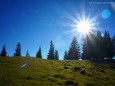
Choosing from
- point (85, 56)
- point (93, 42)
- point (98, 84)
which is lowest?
point (98, 84)

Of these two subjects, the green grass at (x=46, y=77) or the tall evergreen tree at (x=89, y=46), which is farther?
the tall evergreen tree at (x=89, y=46)

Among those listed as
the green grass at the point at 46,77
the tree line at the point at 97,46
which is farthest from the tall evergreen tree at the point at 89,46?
the green grass at the point at 46,77

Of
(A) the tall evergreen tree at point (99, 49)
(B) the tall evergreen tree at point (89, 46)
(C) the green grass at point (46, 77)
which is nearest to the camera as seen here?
(C) the green grass at point (46, 77)

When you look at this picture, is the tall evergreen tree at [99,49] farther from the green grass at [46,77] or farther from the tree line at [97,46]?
the green grass at [46,77]

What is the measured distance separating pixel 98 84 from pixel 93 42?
200 feet

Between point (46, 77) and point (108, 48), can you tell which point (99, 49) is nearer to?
point (108, 48)

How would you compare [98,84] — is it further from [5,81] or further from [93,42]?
[93,42]

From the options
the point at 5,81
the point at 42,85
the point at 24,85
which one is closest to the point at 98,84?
the point at 42,85

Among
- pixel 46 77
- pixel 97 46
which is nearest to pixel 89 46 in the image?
pixel 97 46

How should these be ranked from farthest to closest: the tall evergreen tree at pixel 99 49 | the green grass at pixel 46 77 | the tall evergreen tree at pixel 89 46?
the tall evergreen tree at pixel 89 46, the tall evergreen tree at pixel 99 49, the green grass at pixel 46 77

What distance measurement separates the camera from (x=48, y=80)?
113 ft

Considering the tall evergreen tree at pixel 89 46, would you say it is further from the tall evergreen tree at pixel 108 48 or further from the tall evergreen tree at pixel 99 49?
the tall evergreen tree at pixel 108 48

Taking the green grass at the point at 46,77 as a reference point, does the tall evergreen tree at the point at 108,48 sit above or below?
above

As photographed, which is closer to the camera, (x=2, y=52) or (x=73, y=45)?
(x=73, y=45)
